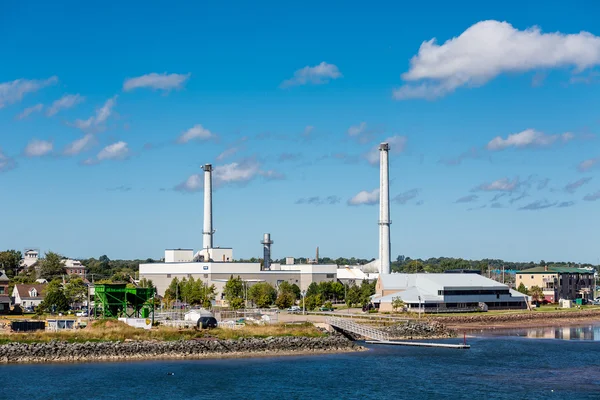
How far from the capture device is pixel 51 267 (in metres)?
161

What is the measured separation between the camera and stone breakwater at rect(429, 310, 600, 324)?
103 meters

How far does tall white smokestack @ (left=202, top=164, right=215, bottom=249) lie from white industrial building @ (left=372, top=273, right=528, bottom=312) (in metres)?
37.8

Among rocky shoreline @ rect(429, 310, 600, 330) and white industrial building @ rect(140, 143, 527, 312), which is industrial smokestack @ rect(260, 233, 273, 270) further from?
rocky shoreline @ rect(429, 310, 600, 330)

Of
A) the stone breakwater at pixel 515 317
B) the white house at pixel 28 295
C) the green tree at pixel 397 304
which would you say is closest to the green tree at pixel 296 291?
the green tree at pixel 397 304

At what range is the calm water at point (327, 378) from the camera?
5156cm

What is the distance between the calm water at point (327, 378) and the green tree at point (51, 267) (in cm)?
10335

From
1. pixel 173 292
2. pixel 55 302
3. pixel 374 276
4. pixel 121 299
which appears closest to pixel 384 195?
pixel 374 276

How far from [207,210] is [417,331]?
6933 centimetres

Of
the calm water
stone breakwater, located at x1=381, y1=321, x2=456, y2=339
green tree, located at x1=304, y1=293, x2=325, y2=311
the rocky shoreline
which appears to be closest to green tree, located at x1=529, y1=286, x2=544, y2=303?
the rocky shoreline

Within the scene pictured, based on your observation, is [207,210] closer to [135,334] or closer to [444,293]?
[444,293]

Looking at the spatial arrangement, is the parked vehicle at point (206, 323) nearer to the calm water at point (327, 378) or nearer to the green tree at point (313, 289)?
the calm water at point (327, 378)

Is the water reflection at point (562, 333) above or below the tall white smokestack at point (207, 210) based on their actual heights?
below

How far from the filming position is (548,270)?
6083 inches

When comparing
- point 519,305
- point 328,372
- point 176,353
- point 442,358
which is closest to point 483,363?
point 442,358
